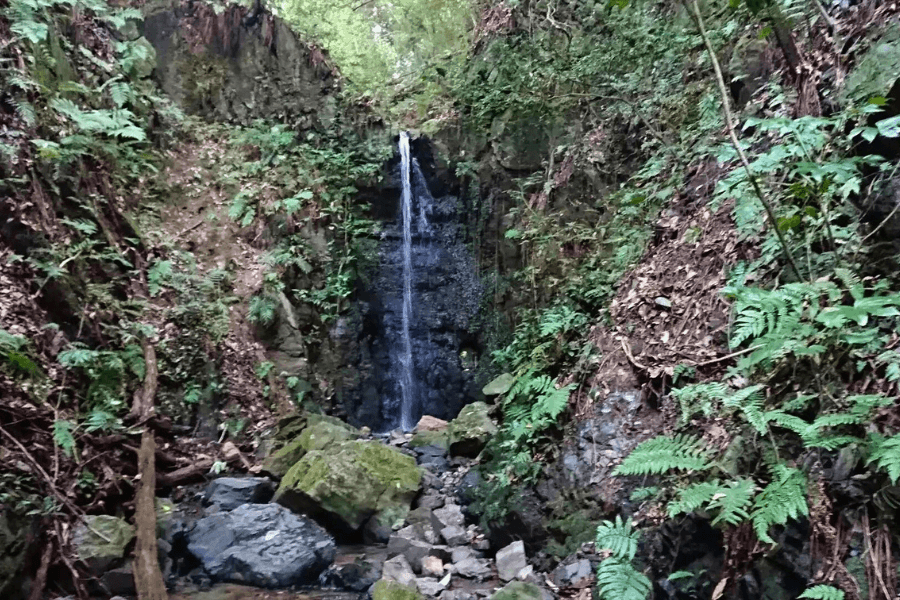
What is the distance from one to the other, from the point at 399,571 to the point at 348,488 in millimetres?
1189

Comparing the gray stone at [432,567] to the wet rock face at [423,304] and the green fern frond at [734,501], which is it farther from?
the wet rock face at [423,304]

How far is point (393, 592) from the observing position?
13.2 feet

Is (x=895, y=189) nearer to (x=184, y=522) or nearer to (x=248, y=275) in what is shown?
(x=184, y=522)

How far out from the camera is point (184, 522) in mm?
5168

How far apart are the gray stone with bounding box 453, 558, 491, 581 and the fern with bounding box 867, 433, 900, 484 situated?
302cm

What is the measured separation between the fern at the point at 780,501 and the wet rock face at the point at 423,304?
7.11 m

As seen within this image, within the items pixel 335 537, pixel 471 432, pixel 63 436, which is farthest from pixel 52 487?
pixel 471 432

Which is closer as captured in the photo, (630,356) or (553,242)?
(630,356)

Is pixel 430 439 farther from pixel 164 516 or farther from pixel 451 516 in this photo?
pixel 164 516

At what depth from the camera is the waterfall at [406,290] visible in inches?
398

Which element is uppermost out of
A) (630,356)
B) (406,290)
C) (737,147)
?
(737,147)

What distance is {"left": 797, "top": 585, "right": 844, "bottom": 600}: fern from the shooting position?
2.25 meters

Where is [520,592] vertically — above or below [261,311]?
below

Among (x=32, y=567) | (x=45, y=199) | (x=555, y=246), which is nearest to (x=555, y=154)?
(x=555, y=246)
